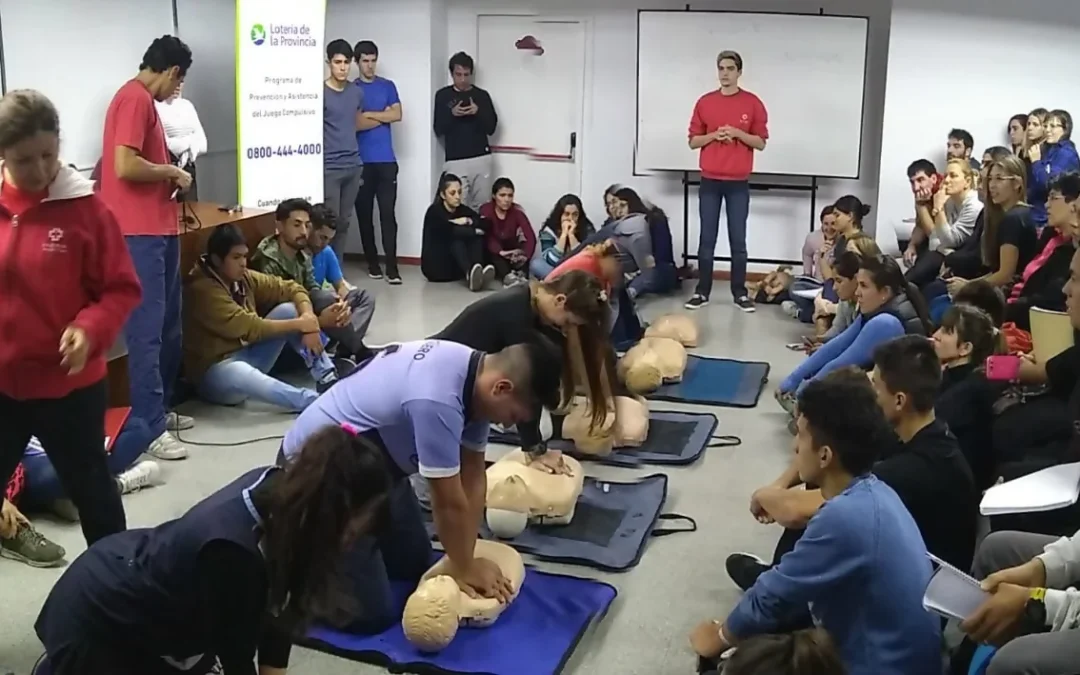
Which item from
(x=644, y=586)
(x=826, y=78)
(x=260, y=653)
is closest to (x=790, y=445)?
(x=644, y=586)

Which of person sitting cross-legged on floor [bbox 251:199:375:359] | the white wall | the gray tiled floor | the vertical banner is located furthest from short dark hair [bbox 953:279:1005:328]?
the vertical banner

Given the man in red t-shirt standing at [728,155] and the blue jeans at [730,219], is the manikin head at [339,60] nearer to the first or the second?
the man in red t-shirt standing at [728,155]

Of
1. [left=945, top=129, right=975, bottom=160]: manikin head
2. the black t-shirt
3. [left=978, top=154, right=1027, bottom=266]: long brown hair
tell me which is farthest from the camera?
[left=945, top=129, right=975, bottom=160]: manikin head

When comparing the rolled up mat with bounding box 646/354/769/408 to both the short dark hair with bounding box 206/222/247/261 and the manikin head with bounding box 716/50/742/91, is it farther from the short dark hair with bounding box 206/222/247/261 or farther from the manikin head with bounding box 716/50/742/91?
the manikin head with bounding box 716/50/742/91

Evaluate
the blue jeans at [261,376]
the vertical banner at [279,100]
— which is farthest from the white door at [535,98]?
the blue jeans at [261,376]

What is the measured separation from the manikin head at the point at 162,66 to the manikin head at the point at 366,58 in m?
3.67

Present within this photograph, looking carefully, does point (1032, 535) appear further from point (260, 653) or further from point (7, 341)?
point (7, 341)

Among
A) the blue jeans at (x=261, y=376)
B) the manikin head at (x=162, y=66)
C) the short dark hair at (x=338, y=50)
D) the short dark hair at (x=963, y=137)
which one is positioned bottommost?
the blue jeans at (x=261, y=376)

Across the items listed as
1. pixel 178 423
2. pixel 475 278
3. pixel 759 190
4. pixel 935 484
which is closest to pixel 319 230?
pixel 178 423

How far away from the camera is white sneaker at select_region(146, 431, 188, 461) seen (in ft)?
13.2

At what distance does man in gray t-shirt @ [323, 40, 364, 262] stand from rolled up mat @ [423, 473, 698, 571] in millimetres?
3974

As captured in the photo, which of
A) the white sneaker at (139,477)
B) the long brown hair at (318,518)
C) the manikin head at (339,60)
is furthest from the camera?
the manikin head at (339,60)

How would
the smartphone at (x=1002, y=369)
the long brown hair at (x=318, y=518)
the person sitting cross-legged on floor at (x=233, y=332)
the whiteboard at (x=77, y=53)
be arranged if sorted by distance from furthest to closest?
the whiteboard at (x=77, y=53) < the person sitting cross-legged on floor at (x=233, y=332) < the smartphone at (x=1002, y=369) < the long brown hair at (x=318, y=518)

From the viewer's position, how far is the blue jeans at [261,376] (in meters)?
4.56
